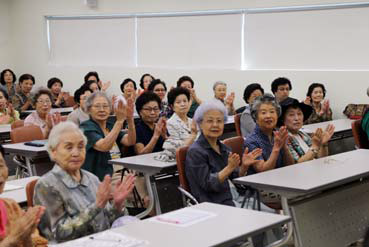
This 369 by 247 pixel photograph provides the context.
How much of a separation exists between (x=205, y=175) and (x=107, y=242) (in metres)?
1.25

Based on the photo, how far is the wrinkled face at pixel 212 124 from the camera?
3717 millimetres

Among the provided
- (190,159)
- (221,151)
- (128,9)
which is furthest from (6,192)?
(128,9)

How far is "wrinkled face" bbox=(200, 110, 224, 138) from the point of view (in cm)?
372

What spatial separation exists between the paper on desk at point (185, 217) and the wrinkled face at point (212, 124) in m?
0.89

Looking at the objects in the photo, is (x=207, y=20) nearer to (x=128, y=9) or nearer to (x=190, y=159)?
(x=128, y=9)

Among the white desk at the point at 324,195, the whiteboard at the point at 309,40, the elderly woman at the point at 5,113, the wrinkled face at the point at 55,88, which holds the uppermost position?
the whiteboard at the point at 309,40

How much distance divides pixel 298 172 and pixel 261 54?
16.3ft

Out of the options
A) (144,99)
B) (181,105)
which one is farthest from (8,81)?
(144,99)

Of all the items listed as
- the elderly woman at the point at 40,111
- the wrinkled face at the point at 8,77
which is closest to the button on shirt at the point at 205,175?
the elderly woman at the point at 40,111

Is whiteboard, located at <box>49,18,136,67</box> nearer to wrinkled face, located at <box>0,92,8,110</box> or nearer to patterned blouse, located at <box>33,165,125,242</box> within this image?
wrinkled face, located at <box>0,92,8,110</box>

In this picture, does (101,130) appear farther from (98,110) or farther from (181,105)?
(181,105)

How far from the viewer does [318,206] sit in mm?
3795

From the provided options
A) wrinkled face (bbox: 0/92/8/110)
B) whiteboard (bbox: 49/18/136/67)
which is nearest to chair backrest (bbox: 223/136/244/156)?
wrinkled face (bbox: 0/92/8/110)

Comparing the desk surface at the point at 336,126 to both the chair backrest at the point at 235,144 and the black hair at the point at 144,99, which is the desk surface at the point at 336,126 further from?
the chair backrest at the point at 235,144
